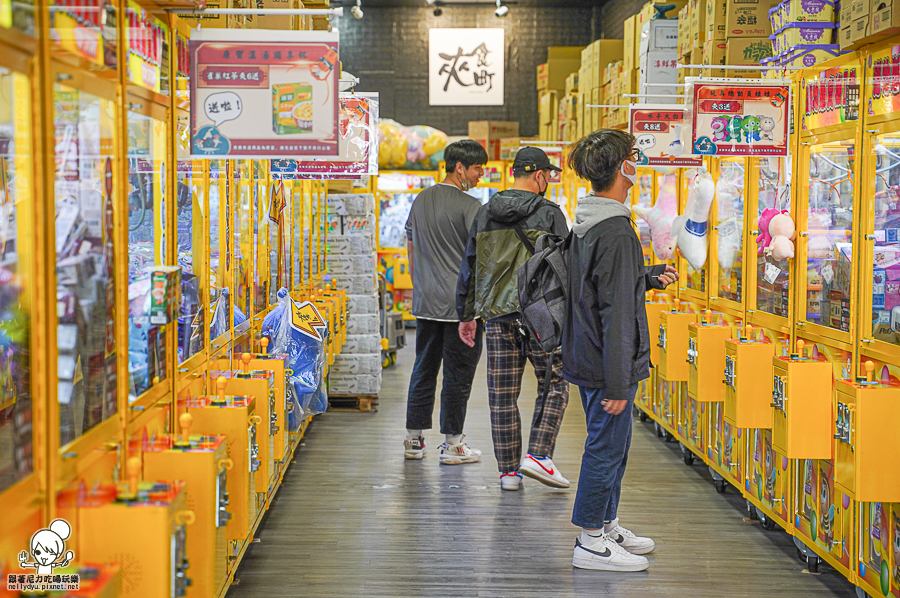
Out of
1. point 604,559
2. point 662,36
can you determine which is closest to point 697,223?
point 662,36

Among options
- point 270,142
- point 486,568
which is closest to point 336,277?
point 486,568

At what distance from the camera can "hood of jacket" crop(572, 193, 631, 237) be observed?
3.19 m

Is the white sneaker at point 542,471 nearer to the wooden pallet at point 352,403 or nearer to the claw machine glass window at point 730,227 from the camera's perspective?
the claw machine glass window at point 730,227

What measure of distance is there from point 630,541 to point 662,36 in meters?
3.72

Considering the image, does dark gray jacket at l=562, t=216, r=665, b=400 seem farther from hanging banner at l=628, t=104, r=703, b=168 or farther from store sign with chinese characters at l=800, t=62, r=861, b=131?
hanging banner at l=628, t=104, r=703, b=168

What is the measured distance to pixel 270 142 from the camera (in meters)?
2.54

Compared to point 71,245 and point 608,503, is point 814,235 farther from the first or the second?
point 71,245

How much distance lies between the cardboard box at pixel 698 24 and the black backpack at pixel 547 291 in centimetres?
215

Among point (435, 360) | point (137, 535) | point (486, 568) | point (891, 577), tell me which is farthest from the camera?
point (435, 360)

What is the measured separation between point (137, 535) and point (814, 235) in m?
2.86

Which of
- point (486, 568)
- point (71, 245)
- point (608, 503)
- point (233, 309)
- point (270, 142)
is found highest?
point (270, 142)

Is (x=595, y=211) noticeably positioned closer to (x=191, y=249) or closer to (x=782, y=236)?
A: (x=782, y=236)

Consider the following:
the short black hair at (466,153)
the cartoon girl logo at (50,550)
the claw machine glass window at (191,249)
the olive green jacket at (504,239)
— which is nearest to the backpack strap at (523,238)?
the olive green jacket at (504,239)

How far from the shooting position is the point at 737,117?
12.5 feet
